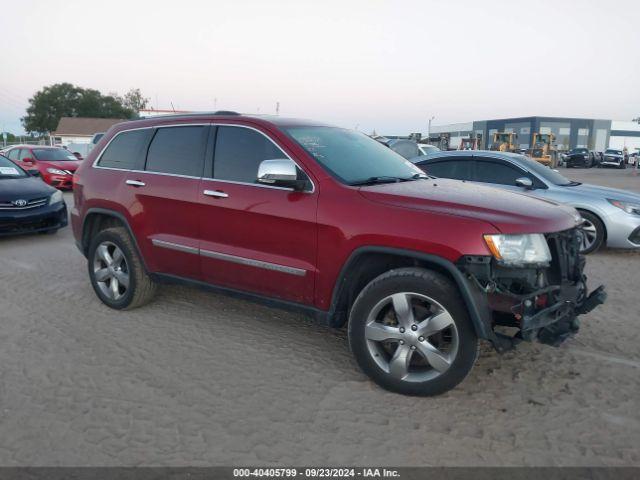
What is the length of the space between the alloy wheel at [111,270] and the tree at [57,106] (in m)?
86.7

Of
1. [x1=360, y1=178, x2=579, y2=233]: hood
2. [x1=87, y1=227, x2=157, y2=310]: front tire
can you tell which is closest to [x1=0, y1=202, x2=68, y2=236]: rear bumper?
[x1=87, y1=227, x2=157, y2=310]: front tire

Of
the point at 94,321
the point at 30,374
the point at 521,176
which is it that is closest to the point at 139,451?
the point at 30,374

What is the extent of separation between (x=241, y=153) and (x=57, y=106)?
90358 millimetres

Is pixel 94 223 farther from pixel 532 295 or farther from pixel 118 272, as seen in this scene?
pixel 532 295

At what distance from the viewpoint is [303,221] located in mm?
3641

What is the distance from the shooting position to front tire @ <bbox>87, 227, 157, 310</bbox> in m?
4.79

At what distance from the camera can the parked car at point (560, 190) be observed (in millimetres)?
7418

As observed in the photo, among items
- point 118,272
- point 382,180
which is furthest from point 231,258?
point 118,272

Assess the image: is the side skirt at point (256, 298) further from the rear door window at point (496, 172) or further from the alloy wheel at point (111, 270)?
the rear door window at point (496, 172)

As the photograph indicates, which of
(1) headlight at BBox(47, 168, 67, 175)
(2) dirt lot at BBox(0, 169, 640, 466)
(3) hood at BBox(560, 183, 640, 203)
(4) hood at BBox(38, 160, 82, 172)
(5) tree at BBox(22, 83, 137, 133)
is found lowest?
(2) dirt lot at BBox(0, 169, 640, 466)

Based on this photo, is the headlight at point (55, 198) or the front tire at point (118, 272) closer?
the front tire at point (118, 272)

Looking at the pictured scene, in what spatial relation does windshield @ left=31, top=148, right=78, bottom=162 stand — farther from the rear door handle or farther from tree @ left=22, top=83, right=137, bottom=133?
tree @ left=22, top=83, right=137, bottom=133

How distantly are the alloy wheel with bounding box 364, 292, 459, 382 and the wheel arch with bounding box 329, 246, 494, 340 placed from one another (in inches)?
6.9

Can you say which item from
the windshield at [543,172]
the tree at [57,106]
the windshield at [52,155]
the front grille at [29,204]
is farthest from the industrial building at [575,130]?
the front grille at [29,204]
